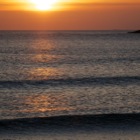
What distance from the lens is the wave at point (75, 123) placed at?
61.5ft

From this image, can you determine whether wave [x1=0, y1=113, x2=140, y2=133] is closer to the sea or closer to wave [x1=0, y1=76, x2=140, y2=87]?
the sea

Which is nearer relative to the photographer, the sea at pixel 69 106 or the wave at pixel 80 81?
the sea at pixel 69 106

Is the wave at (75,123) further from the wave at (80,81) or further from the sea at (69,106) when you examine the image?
the wave at (80,81)

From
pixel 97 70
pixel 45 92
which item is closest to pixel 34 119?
pixel 45 92

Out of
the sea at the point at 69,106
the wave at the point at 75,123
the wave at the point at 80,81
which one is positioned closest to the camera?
the sea at the point at 69,106

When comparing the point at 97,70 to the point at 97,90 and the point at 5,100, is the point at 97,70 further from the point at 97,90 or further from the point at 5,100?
the point at 5,100

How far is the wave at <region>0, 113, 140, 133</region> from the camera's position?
1875 centimetres

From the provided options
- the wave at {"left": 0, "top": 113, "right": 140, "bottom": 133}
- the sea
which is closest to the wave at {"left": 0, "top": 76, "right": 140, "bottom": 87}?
the sea

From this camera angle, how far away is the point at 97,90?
1176 inches

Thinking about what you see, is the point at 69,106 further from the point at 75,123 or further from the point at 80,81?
the point at 80,81

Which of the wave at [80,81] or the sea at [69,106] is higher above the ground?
the wave at [80,81]

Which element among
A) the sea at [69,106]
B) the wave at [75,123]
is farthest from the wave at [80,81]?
the wave at [75,123]

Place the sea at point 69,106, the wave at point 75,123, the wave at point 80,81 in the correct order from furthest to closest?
the wave at point 80,81
the wave at point 75,123
the sea at point 69,106

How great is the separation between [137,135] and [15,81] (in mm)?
19702
